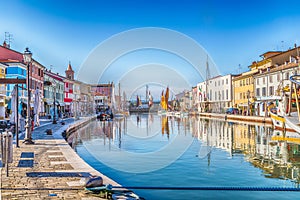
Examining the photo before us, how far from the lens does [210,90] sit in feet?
359

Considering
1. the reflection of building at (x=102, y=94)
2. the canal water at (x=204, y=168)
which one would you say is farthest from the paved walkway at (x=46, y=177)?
the reflection of building at (x=102, y=94)

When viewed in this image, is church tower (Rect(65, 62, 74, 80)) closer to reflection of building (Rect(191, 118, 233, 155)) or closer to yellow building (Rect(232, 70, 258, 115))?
yellow building (Rect(232, 70, 258, 115))

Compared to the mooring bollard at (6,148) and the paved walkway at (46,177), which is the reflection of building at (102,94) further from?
Result: the mooring bollard at (6,148)

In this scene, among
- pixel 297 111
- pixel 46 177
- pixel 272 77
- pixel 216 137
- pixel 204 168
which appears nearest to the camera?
pixel 46 177

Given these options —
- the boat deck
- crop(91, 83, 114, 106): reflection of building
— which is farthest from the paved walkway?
crop(91, 83, 114, 106): reflection of building

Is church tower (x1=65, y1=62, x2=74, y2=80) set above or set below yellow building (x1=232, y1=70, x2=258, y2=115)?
above

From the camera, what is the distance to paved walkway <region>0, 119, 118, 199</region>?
8.20 meters

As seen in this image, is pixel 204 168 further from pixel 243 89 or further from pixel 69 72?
pixel 69 72

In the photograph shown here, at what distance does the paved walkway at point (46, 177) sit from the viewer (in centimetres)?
820

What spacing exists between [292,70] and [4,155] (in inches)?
2108

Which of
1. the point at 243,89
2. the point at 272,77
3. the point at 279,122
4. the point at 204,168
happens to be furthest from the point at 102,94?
the point at 204,168

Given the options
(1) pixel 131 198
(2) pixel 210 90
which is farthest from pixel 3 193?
(2) pixel 210 90

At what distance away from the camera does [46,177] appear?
1015cm

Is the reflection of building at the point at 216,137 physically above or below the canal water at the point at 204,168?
above
